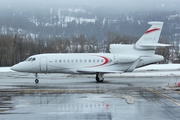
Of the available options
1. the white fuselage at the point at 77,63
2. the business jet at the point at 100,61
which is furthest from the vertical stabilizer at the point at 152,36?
the white fuselage at the point at 77,63

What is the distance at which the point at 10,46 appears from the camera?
96438 millimetres

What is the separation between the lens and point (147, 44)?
3238cm

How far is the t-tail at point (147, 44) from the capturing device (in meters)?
32.4

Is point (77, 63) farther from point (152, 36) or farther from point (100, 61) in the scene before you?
point (152, 36)

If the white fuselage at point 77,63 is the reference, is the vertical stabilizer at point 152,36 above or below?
above

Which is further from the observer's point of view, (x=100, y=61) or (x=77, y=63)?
(x=100, y=61)

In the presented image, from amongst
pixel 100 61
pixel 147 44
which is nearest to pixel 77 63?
pixel 100 61

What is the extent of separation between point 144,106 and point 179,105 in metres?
1.77

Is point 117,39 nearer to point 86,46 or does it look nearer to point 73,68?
point 86,46

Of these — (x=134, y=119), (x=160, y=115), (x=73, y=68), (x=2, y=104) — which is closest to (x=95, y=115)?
(x=134, y=119)

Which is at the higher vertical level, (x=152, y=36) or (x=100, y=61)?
(x=152, y=36)

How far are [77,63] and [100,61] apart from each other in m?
2.33

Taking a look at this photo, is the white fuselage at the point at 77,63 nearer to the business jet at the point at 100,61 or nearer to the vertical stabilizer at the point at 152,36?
the business jet at the point at 100,61

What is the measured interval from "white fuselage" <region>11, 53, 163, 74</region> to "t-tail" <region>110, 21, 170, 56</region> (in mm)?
728
